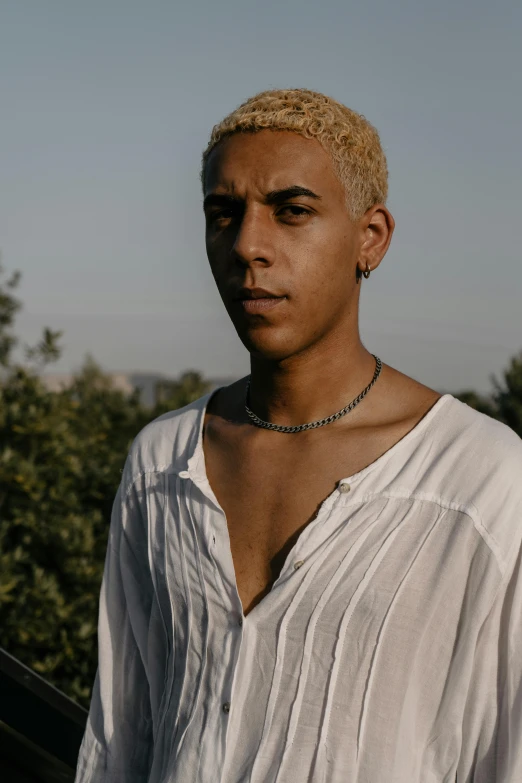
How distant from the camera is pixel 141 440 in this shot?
8.20ft

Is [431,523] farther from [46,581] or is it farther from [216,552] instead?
[46,581]

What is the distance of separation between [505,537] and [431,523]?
151 millimetres

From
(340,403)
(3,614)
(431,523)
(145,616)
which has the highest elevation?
(340,403)

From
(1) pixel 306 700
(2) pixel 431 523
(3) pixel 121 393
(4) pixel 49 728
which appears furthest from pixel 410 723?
(3) pixel 121 393

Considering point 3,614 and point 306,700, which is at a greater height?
point 306,700

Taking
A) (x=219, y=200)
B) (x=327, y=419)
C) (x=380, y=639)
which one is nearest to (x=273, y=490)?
(x=327, y=419)

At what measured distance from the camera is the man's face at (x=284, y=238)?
205 cm

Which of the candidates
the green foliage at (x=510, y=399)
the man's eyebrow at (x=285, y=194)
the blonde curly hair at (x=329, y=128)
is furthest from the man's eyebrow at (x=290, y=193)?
the green foliage at (x=510, y=399)

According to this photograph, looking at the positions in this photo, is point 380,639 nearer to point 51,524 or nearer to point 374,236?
point 374,236

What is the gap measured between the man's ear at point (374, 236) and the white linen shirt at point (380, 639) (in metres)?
0.38

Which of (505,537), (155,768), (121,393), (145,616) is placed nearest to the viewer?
(505,537)

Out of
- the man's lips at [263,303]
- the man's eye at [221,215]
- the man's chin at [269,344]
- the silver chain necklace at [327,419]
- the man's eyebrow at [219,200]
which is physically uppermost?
the man's eyebrow at [219,200]

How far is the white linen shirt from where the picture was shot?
1820 millimetres

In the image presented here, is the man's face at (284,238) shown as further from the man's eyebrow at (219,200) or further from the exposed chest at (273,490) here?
the exposed chest at (273,490)
